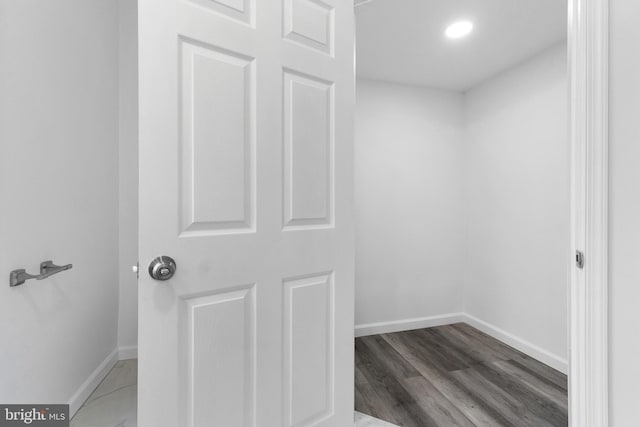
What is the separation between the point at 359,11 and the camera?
5.57 feet

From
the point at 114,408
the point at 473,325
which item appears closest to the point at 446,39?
the point at 473,325

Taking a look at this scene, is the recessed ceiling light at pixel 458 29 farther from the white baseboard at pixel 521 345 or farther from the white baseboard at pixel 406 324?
the white baseboard at pixel 406 324

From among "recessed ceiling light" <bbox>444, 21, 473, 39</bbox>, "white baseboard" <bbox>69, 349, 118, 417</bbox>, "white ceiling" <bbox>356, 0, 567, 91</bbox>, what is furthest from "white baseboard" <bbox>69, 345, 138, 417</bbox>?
"recessed ceiling light" <bbox>444, 21, 473, 39</bbox>

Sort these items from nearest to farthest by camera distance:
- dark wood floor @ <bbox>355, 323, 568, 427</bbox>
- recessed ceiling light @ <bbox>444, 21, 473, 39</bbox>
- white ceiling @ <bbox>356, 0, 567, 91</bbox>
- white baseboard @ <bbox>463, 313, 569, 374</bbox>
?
dark wood floor @ <bbox>355, 323, 568, 427</bbox>
white ceiling @ <bbox>356, 0, 567, 91</bbox>
recessed ceiling light @ <bbox>444, 21, 473, 39</bbox>
white baseboard @ <bbox>463, 313, 569, 374</bbox>

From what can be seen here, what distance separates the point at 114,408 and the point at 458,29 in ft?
10.0

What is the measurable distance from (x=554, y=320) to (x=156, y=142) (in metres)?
2.63

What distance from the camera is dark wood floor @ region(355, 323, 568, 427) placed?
154cm

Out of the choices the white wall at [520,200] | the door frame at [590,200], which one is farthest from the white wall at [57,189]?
the white wall at [520,200]

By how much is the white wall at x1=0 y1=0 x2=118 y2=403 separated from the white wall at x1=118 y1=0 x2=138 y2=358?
0.05m

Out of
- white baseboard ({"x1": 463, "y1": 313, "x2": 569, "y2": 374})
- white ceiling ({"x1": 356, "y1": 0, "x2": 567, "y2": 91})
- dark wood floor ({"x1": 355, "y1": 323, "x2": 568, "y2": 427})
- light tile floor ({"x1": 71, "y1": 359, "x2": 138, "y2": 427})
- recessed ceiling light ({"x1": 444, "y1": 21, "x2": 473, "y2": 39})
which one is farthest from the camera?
white baseboard ({"x1": 463, "y1": 313, "x2": 569, "y2": 374})

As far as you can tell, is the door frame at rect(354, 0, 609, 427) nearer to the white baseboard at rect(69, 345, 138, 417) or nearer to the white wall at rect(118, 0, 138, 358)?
the white baseboard at rect(69, 345, 138, 417)

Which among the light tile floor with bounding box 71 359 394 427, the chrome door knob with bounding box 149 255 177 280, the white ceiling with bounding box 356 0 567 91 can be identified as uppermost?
the white ceiling with bounding box 356 0 567 91

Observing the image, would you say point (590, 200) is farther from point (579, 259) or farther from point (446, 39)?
point (446, 39)

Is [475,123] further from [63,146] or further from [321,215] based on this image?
[63,146]
